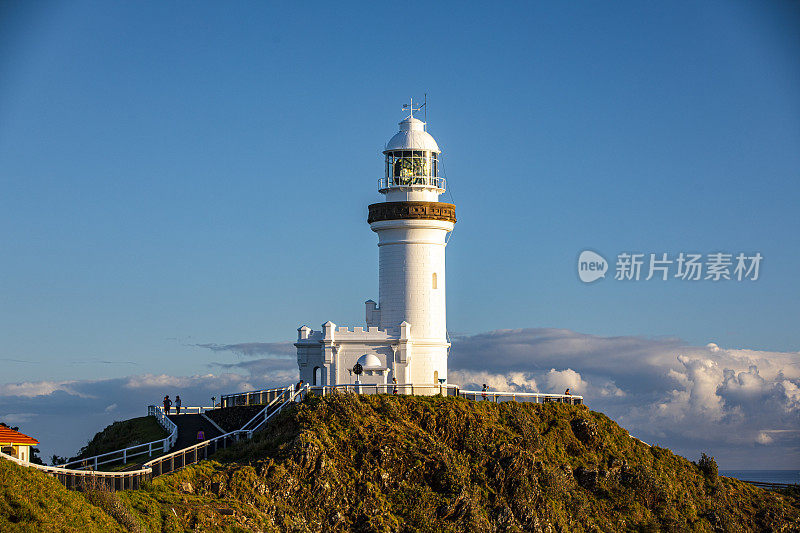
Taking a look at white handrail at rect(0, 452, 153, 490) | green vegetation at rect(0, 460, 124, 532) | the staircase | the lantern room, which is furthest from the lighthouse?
green vegetation at rect(0, 460, 124, 532)

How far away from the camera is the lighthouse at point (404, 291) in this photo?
2362 inches

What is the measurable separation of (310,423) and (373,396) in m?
4.73

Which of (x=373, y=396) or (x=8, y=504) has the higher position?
(x=373, y=396)

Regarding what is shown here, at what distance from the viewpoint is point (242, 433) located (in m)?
51.9

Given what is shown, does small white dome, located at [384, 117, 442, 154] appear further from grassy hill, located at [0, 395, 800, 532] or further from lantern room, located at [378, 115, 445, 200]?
grassy hill, located at [0, 395, 800, 532]

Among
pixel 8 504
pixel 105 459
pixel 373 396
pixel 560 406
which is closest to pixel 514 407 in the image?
pixel 560 406

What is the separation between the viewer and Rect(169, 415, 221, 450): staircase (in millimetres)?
50784

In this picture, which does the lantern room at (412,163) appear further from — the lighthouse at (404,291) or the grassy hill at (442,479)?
the grassy hill at (442,479)

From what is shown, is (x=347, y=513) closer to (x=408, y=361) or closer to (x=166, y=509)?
(x=166, y=509)

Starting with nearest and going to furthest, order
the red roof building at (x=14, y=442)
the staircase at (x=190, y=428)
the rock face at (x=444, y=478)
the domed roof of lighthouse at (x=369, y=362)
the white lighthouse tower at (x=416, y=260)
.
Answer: the red roof building at (x=14, y=442) → the rock face at (x=444, y=478) → the staircase at (x=190, y=428) → the domed roof of lighthouse at (x=369, y=362) → the white lighthouse tower at (x=416, y=260)

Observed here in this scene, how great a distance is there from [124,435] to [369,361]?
1318 cm

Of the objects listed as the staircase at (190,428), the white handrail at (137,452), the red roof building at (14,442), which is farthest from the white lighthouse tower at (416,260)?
the red roof building at (14,442)

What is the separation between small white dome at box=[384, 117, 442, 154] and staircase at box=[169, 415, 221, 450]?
18.9m

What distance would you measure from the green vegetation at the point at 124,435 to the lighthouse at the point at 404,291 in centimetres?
947
